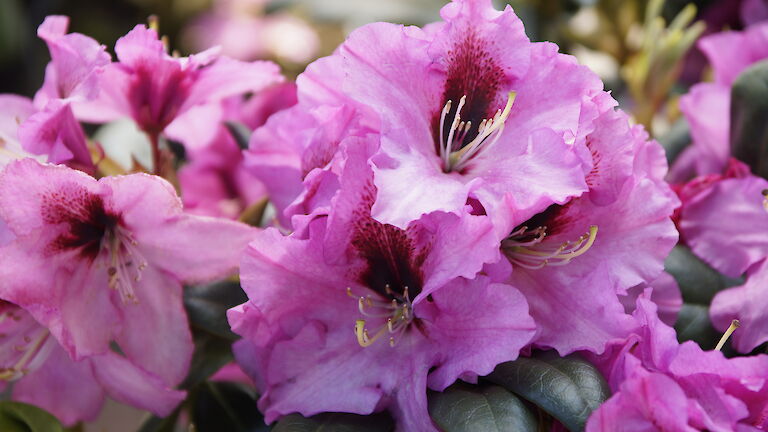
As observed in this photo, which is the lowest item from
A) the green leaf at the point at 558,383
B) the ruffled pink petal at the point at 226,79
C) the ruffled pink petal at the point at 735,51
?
the green leaf at the point at 558,383

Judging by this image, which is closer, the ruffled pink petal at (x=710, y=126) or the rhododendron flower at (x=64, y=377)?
the rhododendron flower at (x=64, y=377)

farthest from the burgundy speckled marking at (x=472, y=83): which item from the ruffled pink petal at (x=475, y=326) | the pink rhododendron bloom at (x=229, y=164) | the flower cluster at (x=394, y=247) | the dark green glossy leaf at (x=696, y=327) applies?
the pink rhododendron bloom at (x=229, y=164)

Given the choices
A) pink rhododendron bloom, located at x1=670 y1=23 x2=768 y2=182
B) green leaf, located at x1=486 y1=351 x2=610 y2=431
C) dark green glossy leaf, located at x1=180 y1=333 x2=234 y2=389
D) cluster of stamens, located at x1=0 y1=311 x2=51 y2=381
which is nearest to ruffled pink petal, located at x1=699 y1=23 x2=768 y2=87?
pink rhododendron bloom, located at x1=670 y1=23 x2=768 y2=182

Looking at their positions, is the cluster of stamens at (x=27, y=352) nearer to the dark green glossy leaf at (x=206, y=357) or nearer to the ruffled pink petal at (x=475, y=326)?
the dark green glossy leaf at (x=206, y=357)

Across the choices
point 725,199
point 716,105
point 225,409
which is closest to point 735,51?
point 716,105

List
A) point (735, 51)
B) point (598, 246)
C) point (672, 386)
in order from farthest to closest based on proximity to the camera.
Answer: point (735, 51)
point (598, 246)
point (672, 386)

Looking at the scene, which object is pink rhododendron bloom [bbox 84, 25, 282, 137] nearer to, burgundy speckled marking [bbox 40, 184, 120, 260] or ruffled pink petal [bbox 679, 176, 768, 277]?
burgundy speckled marking [bbox 40, 184, 120, 260]

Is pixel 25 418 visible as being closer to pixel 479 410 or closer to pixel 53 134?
pixel 53 134
